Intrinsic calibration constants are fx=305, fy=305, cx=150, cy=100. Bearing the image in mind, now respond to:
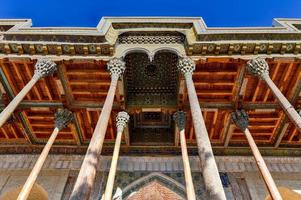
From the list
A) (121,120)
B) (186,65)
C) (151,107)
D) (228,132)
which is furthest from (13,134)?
(228,132)

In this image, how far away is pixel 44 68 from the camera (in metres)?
7.79

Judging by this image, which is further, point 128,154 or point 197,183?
point 128,154

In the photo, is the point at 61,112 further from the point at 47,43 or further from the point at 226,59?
the point at 226,59

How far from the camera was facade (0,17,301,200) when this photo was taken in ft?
26.7

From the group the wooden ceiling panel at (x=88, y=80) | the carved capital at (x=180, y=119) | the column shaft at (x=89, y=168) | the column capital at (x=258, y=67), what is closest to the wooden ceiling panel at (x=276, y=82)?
the column capital at (x=258, y=67)

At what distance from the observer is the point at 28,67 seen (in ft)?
28.1

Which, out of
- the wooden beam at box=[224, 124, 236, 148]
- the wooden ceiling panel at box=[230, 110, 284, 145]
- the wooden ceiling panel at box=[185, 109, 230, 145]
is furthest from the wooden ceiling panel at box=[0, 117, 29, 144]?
the wooden ceiling panel at box=[230, 110, 284, 145]

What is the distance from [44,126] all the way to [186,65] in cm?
567

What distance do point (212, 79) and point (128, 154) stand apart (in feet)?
13.7

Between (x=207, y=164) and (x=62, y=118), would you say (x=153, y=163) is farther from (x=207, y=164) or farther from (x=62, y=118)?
(x=207, y=164)

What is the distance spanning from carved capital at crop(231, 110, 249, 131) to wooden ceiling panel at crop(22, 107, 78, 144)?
205 inches

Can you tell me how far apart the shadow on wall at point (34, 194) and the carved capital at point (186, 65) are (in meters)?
6.17

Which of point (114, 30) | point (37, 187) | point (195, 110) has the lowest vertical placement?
point (195, 110)

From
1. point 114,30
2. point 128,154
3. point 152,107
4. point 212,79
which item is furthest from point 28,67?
point 212,79
